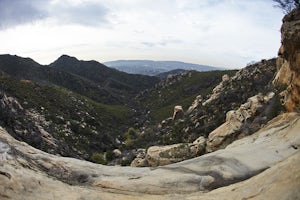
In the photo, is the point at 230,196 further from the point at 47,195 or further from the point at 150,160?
the point at 150,160

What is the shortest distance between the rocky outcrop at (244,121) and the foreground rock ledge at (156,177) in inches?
572

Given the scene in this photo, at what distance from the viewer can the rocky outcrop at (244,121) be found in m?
33.2

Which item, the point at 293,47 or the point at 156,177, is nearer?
the point at 156,177

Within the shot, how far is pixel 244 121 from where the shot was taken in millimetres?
35406

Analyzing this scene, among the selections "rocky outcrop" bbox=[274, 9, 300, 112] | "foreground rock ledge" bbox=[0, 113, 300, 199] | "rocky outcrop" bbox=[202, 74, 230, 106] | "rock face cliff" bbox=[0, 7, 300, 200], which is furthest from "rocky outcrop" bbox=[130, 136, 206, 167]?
"rocky outcrop" bbox=[202, 74, 230, 106]

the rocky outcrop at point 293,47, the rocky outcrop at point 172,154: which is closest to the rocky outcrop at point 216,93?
the rocky outcrop at point 172,154

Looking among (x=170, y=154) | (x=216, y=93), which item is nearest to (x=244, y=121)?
(x=170, y=154)

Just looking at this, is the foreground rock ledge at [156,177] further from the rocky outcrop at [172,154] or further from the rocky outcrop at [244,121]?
the rocky outcrop at [172,154]

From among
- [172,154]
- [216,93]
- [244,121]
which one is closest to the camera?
[244,121]

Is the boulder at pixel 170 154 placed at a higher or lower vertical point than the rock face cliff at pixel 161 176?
lower

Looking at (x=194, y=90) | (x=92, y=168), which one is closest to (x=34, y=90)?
A: (x=194, y=90)

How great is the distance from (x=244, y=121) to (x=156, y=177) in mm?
21488

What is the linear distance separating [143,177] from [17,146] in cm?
516

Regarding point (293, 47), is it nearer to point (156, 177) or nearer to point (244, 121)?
point (244, 121)
